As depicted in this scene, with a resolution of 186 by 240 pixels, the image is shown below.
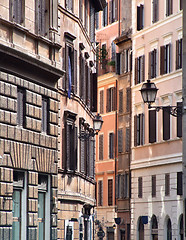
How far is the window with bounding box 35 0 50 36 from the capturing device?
27688mm

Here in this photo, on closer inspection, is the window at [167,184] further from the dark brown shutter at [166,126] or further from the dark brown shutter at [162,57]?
the dark brown shutter at [162,57]

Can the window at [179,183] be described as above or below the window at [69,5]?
below

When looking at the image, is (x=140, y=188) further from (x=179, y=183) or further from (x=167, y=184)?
(x=179, y=183)

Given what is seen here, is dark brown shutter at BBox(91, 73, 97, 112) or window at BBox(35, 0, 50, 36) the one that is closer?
window at BBox(35, 0, 50, 36)

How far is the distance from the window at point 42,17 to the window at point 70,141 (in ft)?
20.1

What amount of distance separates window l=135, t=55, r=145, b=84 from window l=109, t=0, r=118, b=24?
8.03m

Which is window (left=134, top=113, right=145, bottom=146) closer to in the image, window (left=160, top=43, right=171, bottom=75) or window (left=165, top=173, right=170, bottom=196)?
window (left=160, top=43, right=171, bottom=75)

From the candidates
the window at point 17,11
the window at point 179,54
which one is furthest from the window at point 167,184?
the window at point 17,11

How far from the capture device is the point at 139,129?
6259cm

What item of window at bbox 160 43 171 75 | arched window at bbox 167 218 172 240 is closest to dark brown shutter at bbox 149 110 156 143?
window at bbox 160 43 171 75

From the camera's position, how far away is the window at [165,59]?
192ft

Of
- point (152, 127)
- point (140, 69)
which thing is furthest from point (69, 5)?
point (140, 69)

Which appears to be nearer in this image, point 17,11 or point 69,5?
point 17,11

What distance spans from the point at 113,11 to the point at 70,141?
123 feet
